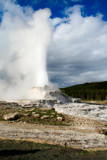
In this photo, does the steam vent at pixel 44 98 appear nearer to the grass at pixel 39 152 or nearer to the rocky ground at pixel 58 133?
the rocky ground at pixel 58 133

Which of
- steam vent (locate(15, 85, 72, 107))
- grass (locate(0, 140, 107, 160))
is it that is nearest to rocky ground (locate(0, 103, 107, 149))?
grass (locate(0, 140, 107, 160))

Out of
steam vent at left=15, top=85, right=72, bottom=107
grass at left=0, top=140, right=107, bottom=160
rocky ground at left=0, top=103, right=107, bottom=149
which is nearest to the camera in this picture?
grass at left=0, top=140, right=107, bottom=160

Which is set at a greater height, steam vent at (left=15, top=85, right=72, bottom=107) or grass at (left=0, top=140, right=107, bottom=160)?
steam vent at (left=15, top=85, right=72, bottom=107)

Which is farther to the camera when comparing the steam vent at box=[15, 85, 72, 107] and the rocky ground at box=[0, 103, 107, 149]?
the steam vent at box=[15, 85, 72, 107]

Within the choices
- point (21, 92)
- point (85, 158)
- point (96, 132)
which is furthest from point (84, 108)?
point (21, 92)

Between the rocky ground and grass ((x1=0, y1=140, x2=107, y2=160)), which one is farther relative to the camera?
the rocky ground

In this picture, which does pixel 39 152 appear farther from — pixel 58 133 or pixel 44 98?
pixel 44 98

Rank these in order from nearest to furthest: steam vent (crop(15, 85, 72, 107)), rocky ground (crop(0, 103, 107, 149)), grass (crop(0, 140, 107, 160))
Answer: grass (crop(0, 140, 107, 160))
rocky ground (crop(0, 103, 107, 149))
steam vent (crop(15, 85, 72, 107))

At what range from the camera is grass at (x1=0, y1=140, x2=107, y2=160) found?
38.6 feet

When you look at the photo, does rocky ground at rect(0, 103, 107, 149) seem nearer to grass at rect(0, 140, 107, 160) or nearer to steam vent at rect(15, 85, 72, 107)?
grass at rect(0, 140, 107, 160)

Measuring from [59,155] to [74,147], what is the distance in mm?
2500

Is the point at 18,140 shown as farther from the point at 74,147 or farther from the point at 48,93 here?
the point at 48,93

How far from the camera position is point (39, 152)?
41.3 feet

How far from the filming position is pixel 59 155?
483 inches
